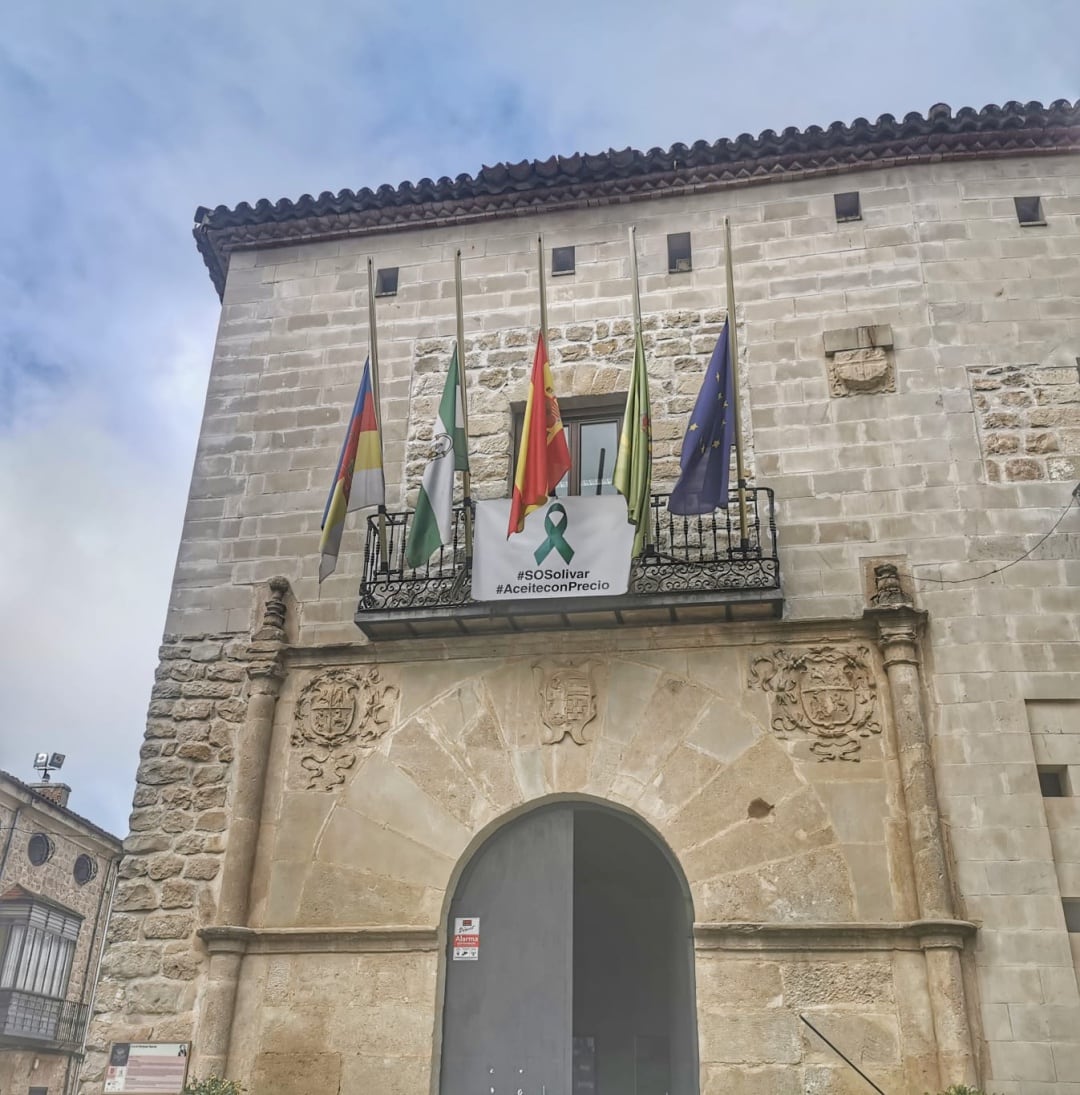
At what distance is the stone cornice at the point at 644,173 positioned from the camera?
923 centimetres

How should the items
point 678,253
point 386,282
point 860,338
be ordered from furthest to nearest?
point 386,282 → point 678,253 → point 860,338

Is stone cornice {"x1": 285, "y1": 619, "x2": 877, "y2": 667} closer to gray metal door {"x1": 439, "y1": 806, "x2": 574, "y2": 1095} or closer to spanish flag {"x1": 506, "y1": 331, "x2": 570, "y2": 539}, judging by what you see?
spanish flag {"x1": 506, "y1": 331, "x2": 570, "y2": 539}

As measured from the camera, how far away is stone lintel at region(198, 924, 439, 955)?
7461mm

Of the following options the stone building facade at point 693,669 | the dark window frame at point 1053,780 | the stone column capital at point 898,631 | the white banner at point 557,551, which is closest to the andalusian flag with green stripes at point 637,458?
the white banner at point 557,551

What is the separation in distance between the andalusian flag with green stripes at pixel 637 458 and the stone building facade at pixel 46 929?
625 inches

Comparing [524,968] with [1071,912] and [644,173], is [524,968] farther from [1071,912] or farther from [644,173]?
[644,173]

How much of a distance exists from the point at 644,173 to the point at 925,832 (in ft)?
19.1

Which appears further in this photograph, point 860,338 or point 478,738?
point 860,338

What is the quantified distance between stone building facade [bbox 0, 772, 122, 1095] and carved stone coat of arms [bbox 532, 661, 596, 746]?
15.0 m

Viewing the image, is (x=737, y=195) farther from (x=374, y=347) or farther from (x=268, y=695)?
(x=268, y=695)

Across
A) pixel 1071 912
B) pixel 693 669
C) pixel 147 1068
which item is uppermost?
pixel 693 669

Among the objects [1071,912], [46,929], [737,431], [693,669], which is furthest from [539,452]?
[46,929]

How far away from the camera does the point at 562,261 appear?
9719 mm

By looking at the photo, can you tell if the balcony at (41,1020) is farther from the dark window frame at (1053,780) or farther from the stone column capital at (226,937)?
the dark window frame at (1053,780)
